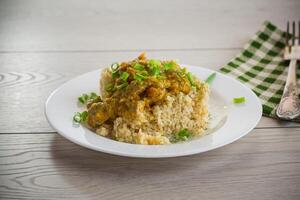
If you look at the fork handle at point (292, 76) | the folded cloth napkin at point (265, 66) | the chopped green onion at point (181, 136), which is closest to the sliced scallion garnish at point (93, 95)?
the chopped green onion at point (181, 136)

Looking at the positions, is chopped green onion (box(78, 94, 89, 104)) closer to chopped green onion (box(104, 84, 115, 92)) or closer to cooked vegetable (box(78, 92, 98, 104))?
cooked vegetable (box(78, 92, 98, 104))

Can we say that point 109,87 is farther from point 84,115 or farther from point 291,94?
point 291,94

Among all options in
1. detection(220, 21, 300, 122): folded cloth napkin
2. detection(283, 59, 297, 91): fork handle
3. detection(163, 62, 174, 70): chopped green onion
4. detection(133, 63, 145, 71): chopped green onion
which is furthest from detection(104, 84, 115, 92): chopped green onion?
detection(283, 59, 297, 91): fork handle

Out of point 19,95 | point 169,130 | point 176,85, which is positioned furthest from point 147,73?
point 19,95

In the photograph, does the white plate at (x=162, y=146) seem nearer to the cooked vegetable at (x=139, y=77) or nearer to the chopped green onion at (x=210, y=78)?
the chopped green onion at (x=210, y=78)

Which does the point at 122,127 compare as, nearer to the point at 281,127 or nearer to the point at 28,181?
the point at 28,181

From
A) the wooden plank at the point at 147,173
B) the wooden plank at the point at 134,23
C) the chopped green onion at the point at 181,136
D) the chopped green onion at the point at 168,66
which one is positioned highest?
the wooden plank at the point at 134,23
